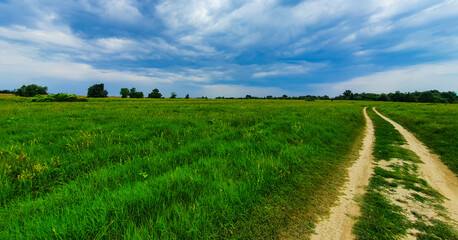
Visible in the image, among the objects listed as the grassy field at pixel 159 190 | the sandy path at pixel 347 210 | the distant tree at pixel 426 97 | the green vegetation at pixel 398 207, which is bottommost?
the sandy path at pixel 347 210

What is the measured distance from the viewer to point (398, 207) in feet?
9.96

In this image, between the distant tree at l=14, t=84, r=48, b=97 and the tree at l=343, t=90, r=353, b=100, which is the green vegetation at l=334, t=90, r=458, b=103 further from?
the distant tree at l=14, t=84, r=48, b=97

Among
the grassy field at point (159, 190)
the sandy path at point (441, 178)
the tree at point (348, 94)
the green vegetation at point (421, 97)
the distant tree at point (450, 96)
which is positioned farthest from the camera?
the tree at point (348, 94)

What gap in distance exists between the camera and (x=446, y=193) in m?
3.68

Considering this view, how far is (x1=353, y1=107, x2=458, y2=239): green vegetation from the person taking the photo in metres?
2.47

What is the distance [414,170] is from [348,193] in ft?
10.1

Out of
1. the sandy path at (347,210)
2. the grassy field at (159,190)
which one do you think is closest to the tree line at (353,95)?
the grassy field at (159,190)

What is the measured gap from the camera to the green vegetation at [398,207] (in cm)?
247

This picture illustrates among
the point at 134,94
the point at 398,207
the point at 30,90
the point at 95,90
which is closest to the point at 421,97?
the point at 398,207

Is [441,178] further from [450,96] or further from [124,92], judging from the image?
[450,96]

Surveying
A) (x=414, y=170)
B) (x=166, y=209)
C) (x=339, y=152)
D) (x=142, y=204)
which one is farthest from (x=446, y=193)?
(x=142, y=204)

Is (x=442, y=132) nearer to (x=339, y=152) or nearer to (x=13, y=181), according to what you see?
(x=339, y=152)

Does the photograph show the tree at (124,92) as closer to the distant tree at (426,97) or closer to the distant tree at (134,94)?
the distant tree at (134,94)

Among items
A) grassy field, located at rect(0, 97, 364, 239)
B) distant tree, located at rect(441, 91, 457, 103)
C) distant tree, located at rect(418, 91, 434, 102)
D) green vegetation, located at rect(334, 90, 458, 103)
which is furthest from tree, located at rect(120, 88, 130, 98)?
distant tree, located at rect(441, 91, 457, 103)
